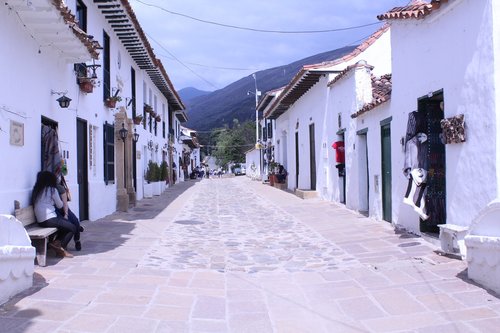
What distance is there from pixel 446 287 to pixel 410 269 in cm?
85

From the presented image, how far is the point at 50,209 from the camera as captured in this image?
6.58 m

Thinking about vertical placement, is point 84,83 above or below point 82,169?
above

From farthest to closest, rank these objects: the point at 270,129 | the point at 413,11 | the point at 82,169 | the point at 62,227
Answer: the point at 270,129 → the point at 82,169 → the point at 413,11 → the point at 62,227

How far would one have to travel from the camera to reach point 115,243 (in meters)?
7.93

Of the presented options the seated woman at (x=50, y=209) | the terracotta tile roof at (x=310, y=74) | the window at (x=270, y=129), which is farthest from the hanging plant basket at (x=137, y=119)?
the window at (x=270, y=129)

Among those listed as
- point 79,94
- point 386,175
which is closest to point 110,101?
point 79,94

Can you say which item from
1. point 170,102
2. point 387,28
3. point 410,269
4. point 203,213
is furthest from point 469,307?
point 170,102

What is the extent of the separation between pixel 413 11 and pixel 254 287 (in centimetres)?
489

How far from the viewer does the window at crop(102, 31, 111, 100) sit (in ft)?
37.9

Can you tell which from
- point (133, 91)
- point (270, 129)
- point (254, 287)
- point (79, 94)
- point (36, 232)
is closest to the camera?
point (254, 287)

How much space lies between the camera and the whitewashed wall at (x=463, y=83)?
226 inches

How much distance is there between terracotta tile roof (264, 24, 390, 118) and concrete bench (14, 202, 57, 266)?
389 inches

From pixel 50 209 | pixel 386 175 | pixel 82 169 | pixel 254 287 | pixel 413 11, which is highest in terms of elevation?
pixel 413 11

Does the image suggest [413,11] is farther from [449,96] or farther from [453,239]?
[453,239]
